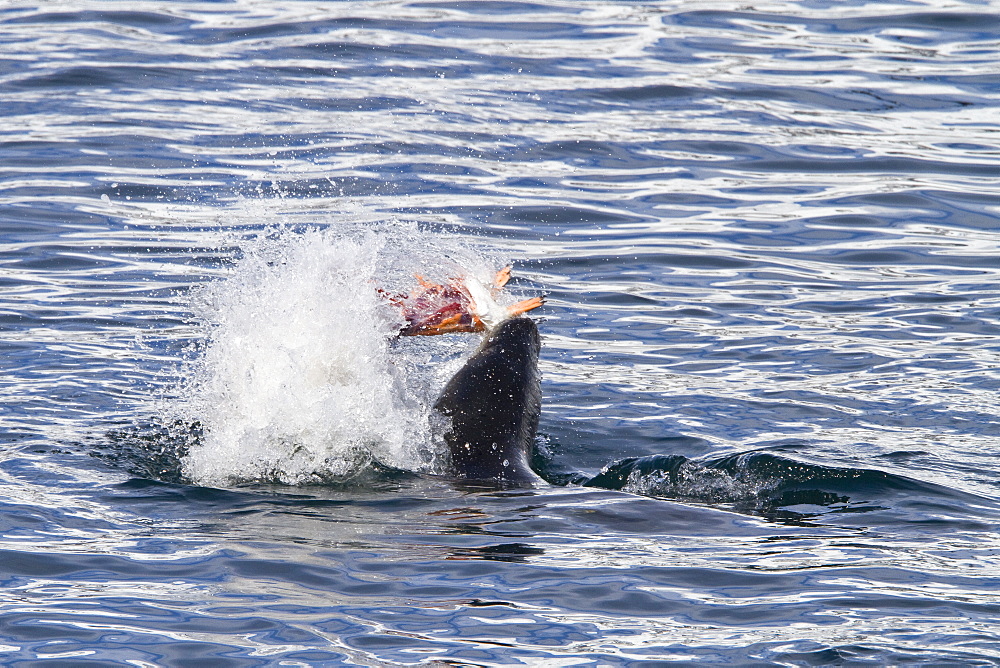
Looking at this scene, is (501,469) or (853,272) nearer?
(501,469)

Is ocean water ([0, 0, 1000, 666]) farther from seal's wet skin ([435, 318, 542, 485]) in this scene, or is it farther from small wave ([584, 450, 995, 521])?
seal's wet skin ([435, 318, 542, 485])

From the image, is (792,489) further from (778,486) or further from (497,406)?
(497,406)

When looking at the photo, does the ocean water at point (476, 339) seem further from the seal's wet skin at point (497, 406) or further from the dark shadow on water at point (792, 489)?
the seal's wet skin at point (497, 406)

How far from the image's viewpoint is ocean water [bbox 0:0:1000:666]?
18.1 feet

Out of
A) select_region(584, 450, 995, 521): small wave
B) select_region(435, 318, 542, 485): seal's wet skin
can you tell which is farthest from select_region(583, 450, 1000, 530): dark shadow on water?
select_region(435, 318, 542, 485): seal's wet skin

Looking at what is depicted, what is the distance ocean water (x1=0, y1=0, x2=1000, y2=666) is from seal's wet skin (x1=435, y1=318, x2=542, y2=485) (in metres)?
0.17

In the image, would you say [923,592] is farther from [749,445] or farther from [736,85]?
[736,85]

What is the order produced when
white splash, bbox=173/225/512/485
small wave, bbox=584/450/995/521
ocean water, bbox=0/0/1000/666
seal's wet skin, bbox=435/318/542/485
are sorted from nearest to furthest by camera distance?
ocean water, bbox=0/0/1000/666 → small wave, bbox=584/450/995/521 → seal's wet skin, bbox=435/318/542/485 → white splash, bbox=173/225/512/485

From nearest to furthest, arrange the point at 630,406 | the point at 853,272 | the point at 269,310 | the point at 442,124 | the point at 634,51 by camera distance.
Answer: the point at 269,310, the point at 630,406, the point at 853,272, the point at 442,124, the point at 634,51

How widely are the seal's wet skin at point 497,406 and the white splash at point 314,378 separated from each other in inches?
6.4

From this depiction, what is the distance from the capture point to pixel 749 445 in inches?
315

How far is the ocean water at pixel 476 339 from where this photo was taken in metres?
5.53

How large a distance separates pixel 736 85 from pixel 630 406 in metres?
9.42

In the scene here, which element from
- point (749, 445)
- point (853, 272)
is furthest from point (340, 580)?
point (853, 272)
